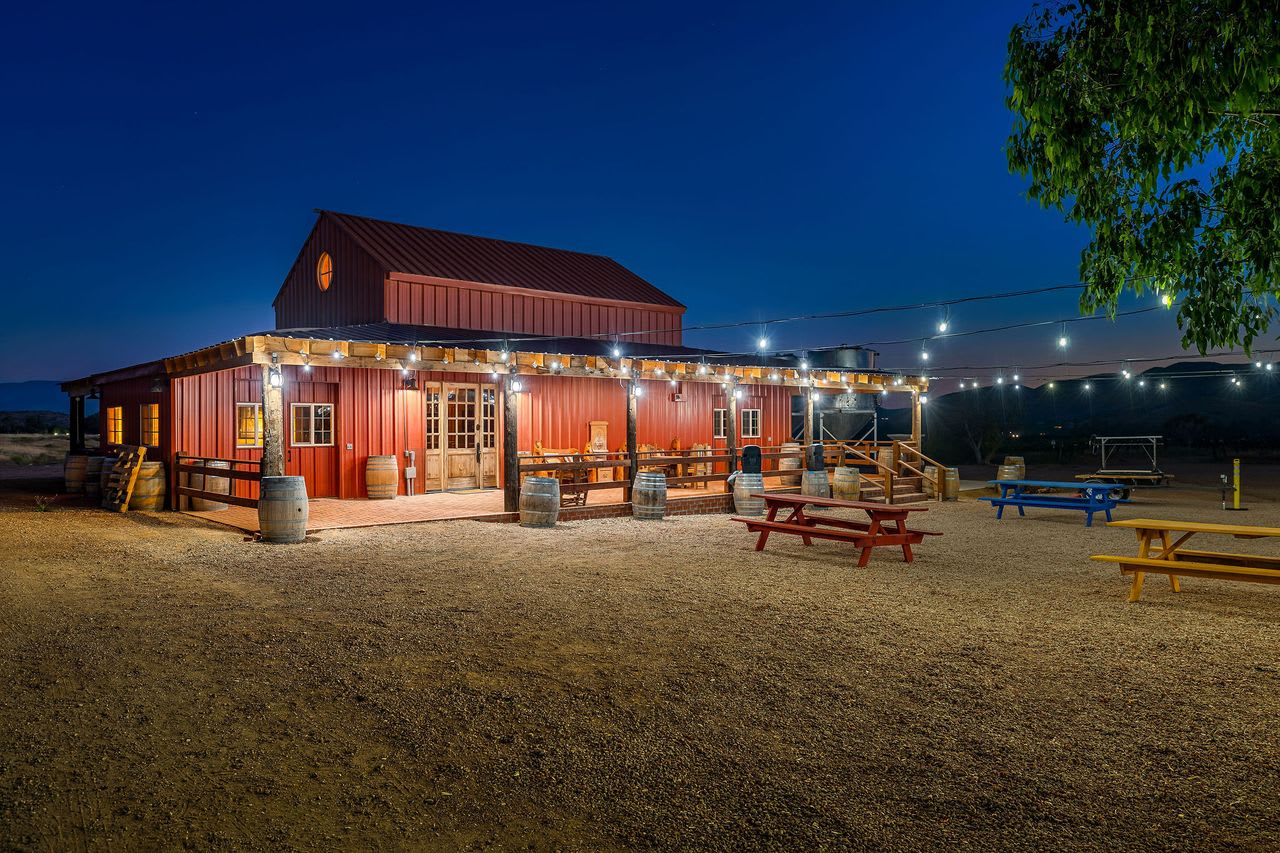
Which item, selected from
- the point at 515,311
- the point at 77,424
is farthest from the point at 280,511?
the point at 77,424

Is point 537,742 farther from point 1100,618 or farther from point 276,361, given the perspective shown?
point 276,361

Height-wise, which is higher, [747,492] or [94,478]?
[94,478]

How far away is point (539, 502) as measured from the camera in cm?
1255

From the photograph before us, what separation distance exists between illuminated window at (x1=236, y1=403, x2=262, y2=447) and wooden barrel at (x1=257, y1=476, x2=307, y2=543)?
526 cm

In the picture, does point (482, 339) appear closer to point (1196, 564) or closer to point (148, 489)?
point (148, 489)

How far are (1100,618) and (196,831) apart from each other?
6.54m

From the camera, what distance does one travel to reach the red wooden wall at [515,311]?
1922 cm

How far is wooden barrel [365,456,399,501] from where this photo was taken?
15.5 meters

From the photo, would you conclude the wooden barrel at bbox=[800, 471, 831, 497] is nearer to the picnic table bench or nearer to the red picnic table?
the red picnic table

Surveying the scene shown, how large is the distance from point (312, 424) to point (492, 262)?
7.86m

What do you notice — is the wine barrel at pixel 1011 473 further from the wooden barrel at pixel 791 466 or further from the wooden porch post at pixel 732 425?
the wooden porch post at pixel 732 425

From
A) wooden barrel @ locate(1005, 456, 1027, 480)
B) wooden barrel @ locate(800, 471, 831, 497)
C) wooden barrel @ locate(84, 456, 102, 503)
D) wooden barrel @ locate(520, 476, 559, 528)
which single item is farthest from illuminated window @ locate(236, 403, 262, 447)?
wooden barrel @ locate(1005, 456, 1027, 480)

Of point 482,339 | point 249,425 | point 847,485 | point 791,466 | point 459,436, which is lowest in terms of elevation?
point 847,485

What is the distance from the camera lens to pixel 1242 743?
4.04 m
